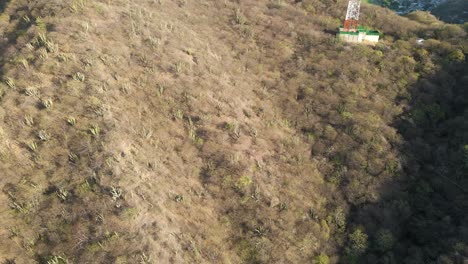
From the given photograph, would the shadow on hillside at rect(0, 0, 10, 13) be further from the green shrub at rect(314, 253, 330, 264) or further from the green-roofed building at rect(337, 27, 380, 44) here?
the green shrub at rect(314, 253, 330, 264)

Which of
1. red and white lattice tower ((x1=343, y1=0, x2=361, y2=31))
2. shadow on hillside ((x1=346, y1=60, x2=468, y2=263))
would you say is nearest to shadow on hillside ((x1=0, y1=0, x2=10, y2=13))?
red and white lattice tower ((x1=343, y1=0, x2=361, y2=31))

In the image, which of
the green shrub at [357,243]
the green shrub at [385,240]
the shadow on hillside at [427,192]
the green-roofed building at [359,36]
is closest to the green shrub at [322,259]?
the shadow on hillside at [427,192]

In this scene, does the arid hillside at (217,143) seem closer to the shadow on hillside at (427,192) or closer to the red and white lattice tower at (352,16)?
the shadow on hillside at (427,192)

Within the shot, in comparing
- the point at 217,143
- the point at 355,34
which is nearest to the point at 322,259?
the point at 217,143

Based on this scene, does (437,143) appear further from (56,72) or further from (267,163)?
(56,72)

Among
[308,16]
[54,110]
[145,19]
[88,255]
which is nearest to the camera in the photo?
[88,255]

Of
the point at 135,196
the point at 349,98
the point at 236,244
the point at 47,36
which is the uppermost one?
the point at 47,36

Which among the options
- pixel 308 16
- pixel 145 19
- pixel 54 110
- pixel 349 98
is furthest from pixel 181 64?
pixel 308 16
